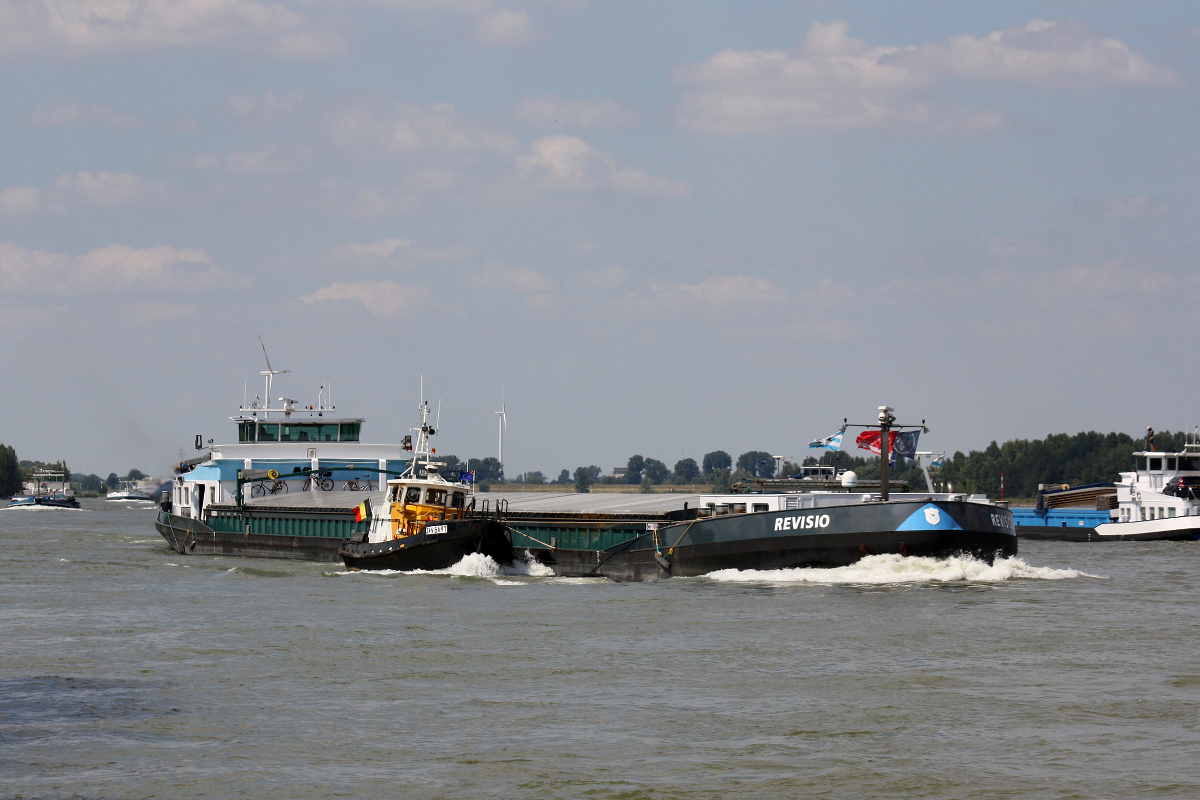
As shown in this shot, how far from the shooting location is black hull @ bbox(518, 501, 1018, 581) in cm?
3325

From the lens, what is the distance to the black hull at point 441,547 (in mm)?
40094

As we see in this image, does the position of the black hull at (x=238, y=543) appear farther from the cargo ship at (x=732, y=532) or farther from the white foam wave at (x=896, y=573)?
the white foam wave at (x=896, y=573)

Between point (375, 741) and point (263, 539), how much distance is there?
132ft

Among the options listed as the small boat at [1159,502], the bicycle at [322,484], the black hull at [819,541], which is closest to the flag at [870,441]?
the black hull at [819,541]

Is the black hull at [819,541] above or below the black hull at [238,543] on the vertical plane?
above

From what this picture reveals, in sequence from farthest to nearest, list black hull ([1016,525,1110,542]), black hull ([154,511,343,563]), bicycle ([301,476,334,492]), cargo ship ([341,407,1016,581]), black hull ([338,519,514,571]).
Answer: black hull ([1016,525,1110,542]), bicycle ([301,476,334,492]), black hull ([154,511,343,563]), black hull ([338,519,514,571]), cargo ship ([341,407,1016,581])

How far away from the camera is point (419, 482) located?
42188mm

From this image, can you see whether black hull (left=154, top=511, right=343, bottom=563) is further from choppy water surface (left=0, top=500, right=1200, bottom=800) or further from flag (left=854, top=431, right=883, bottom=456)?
flag (left=854, top=431, right=883, bottom=456)

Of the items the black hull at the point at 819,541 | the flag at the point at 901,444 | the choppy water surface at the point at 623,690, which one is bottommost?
the choppy water surface at the point at 623,690

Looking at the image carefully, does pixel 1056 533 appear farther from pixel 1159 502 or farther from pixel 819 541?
pixel 819 541

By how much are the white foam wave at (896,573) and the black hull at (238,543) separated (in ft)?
72.9

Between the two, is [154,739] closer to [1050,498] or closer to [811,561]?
[811,561]

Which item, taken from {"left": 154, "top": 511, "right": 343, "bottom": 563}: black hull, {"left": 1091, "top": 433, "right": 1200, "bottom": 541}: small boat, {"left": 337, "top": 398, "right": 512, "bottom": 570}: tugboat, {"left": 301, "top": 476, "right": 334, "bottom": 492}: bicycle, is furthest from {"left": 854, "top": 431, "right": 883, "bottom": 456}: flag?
{"left": 1091, "top": 433, "right": 1200, "bottom": 541}: small boat

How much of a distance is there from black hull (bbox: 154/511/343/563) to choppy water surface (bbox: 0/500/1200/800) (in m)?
15.7
